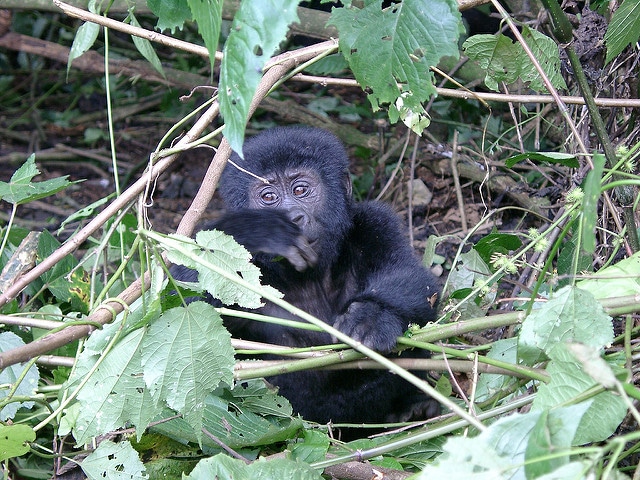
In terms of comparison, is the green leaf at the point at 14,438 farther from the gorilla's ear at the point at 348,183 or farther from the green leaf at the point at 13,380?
the gorilla's ear at the point at 348,183

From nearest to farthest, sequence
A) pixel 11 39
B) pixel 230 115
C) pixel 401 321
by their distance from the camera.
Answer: pixel 230 115 < pixel 401 321 < pixel 11 39

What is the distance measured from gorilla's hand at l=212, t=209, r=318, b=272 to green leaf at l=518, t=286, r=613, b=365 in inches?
32.2

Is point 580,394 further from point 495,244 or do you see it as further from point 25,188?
point 25,188

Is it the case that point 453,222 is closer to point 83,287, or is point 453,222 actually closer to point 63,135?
point 83,287

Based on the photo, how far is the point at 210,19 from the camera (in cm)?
156

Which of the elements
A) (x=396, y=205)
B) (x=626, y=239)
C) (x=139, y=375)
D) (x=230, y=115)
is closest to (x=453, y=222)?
(x=396, y=205)

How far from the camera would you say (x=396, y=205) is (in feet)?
16.6

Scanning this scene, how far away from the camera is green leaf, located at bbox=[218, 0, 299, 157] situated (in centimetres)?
146

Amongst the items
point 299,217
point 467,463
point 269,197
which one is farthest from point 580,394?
point 269,197

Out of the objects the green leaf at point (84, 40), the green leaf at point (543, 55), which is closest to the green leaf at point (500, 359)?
the green leaf at point (543, 55)

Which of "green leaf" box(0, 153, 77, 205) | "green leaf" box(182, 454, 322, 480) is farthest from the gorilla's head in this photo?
"green leaf" box(182, 454, 322, 480)

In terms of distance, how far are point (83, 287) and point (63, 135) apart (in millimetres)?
3496

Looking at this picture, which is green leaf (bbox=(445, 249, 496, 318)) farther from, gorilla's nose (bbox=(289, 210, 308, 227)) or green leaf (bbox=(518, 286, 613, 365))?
green leaf (bbox=(518, 286, 613, 365))

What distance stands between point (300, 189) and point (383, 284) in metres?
0.64
